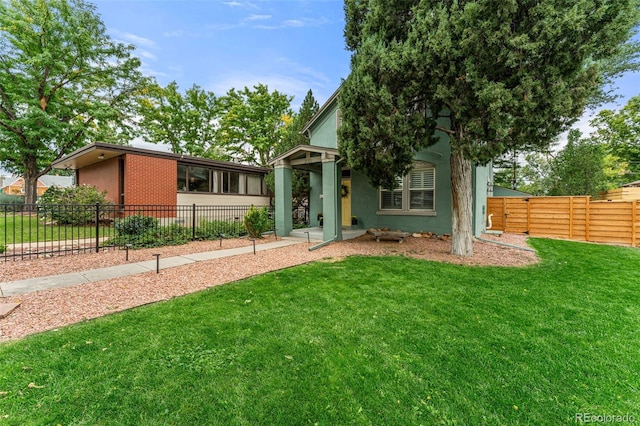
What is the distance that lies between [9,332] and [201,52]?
49.1ft

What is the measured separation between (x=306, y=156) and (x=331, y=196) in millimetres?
2132

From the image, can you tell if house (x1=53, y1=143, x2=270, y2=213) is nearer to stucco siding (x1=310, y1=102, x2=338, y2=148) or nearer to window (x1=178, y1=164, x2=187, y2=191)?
window (x1=178, y1=164, x2=187, y2=191)

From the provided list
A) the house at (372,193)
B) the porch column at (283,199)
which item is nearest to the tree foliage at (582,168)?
the house at (372,193)

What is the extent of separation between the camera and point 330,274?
551cm

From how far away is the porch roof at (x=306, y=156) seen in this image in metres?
8.87

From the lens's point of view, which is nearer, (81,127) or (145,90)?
(81,127)

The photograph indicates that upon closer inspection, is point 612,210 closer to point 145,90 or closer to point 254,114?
point 254,114

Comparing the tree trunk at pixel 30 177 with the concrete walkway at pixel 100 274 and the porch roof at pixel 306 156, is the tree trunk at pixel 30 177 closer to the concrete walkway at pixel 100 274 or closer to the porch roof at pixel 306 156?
the porch roof at pixel 306 156

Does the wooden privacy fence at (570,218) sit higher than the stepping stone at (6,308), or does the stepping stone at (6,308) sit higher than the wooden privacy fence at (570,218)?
the wooden privacy fence at (570,218)

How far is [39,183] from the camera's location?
157ft

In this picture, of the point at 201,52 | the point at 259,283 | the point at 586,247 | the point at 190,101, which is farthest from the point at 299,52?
the point at 190,101

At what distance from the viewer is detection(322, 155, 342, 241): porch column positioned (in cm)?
888

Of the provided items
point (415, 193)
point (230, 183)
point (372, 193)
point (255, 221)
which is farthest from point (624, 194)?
point (230, 183)

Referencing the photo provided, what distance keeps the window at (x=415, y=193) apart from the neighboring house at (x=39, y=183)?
50.1m
